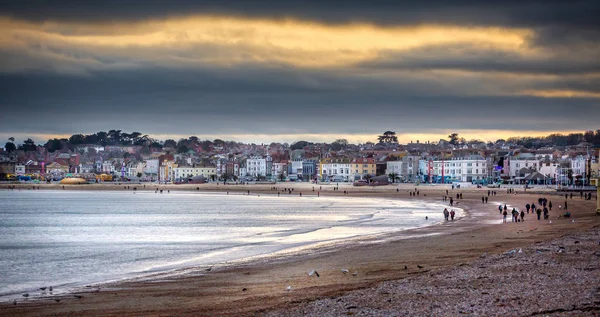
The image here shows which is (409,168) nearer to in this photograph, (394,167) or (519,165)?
(394,167)

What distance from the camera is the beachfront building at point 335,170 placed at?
178125 millimetres

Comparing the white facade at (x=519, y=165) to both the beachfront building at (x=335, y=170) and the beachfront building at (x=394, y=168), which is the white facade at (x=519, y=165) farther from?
the beachfront building at (x=335, y=170)

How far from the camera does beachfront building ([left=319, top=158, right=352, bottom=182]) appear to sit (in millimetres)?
178125

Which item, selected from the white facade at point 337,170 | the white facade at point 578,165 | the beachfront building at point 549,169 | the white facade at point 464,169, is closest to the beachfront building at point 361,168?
the white facade at point 337,170

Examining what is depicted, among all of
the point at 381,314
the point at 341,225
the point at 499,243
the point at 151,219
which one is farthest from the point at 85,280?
the point at 151,219

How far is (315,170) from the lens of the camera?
198 m

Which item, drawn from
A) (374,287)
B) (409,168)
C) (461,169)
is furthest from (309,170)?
(374,287)

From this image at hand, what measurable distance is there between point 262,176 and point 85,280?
175m

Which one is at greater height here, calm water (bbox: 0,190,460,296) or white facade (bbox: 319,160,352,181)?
white facade (bbox: 319,160,352,181)

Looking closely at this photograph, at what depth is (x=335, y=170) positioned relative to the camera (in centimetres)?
18050

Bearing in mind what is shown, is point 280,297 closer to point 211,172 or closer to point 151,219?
point 151,219

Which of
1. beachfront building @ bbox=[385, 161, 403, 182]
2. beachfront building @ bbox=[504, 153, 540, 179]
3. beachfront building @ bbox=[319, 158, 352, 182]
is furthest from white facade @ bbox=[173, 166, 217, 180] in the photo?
beachfront building @ bbox=[504, 153, 540, 179]

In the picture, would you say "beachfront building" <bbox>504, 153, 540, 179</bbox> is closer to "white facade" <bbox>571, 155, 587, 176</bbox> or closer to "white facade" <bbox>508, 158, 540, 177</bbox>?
"white facade" <bbox>508, 158, 540, 177</bbox>

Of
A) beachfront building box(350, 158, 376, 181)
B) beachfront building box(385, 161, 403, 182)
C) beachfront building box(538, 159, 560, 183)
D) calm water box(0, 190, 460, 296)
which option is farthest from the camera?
beachfront building box(350, 158, 376, 181)
